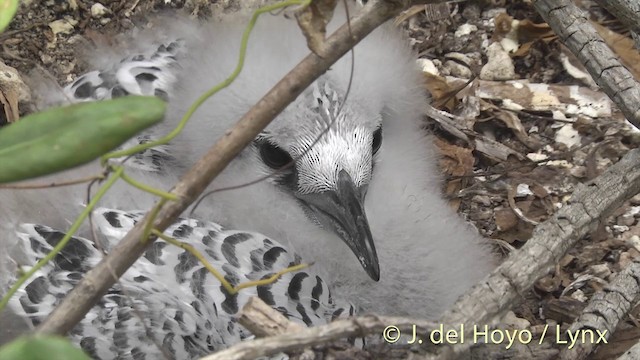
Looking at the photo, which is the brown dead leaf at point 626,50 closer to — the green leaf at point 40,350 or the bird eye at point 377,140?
the bird eye at point 377,140

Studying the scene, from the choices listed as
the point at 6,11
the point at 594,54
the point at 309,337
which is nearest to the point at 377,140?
the point at 594,54

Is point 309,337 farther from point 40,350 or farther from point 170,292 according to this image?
point 170,292

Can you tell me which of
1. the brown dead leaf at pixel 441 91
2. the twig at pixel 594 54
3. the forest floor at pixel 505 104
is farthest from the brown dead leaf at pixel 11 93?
the twig at pixel 594 54

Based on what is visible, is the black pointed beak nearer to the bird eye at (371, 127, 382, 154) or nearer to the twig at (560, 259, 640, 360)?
the bird eye at (371, 127, 382, 154)

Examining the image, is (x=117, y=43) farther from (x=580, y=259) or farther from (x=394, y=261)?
(x=580, y=259)

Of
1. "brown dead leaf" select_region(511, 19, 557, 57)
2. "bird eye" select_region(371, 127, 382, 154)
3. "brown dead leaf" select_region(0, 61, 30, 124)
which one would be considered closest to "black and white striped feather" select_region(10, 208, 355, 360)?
"bird eye" select_region(371, 127, 382, 154)

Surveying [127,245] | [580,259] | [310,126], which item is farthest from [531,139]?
[127,245]
